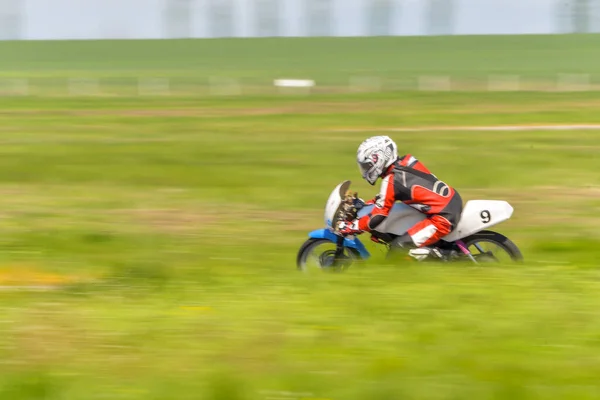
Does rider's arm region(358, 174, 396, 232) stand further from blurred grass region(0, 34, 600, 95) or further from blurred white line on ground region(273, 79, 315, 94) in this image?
blurred grass region(0, 34, 600, 95)

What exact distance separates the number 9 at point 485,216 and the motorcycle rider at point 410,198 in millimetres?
224

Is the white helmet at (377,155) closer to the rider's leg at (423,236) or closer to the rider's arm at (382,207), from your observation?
the rider's arm at (382,207)

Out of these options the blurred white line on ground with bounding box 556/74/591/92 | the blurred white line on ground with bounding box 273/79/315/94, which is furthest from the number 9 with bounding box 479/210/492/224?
the blurred white line on ground with bounding box 273/79/315/94

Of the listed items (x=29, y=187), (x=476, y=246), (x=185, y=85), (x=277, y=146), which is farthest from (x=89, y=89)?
(x=476, y=246)

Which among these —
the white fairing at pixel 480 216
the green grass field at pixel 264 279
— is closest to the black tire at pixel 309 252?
the green grass field at pixel 264 279

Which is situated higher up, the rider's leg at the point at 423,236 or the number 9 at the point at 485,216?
the number 9 at the point at 485,216

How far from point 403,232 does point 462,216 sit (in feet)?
2.01

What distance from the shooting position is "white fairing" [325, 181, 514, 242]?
9.61 metres

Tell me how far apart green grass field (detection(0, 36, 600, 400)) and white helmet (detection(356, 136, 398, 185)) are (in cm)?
93

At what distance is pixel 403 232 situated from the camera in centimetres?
994

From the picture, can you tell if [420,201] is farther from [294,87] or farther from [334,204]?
[294,87]

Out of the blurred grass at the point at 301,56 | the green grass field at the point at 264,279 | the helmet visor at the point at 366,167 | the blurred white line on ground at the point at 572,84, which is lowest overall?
the green grass field at the point at 264,279

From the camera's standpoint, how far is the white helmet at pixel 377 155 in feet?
31.9

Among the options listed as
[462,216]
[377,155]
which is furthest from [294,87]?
[462,216]
